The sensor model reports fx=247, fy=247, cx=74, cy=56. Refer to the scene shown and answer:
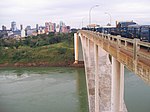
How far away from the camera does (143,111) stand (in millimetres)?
13891

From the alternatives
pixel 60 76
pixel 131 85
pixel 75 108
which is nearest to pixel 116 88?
pixel 75 108

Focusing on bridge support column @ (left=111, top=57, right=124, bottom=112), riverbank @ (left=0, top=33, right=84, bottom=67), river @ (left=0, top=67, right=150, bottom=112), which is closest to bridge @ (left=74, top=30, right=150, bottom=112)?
bridge support column @ (left=111, top=57, right=124, bottom=112)

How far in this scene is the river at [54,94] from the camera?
1599 centimetres

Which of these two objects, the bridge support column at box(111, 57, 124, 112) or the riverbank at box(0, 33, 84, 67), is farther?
the riverbank at box(0, 33, 84, 67)

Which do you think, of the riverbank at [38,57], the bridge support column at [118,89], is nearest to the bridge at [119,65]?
the bridge support column at [118,89]

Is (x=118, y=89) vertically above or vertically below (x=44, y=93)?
above

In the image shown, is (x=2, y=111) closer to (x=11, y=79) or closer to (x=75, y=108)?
(x=75, y=108)

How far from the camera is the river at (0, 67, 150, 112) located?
630 inches

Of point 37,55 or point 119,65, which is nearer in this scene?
point 119,65

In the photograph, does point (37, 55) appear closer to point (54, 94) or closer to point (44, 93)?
point (44, 93)

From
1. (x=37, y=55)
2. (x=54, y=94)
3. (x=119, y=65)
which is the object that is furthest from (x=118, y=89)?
(x=37, y=55)

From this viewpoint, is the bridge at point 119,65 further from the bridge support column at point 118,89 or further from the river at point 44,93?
the river at point 44,93

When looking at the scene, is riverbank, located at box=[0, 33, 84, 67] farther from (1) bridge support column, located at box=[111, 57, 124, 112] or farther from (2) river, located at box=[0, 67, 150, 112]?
(1) bridge support column, located at box=[111, 57, 124, 112]

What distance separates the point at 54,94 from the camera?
19.9 m
